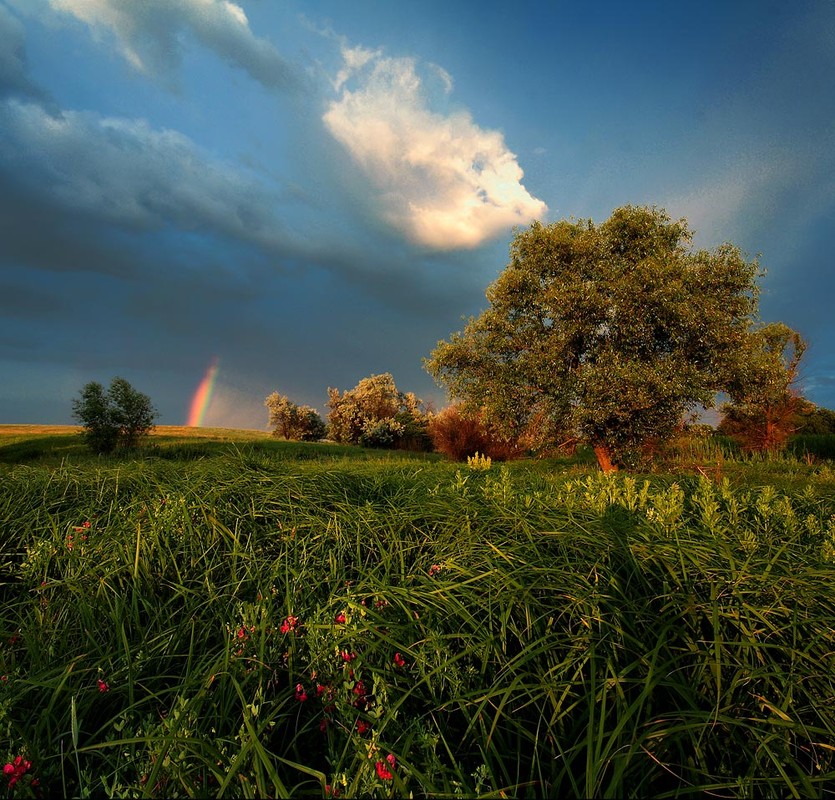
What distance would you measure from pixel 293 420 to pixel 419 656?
164 feet

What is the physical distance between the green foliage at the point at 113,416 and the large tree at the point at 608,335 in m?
15.8

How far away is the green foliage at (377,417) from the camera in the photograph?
4241 centimetres

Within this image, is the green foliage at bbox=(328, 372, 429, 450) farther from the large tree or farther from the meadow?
Result: the meadow

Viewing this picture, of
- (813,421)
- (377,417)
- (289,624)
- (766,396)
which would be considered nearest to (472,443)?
(766,396)

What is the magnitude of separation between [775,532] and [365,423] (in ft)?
131

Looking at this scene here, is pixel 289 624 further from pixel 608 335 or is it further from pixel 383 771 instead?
pixel 608 335

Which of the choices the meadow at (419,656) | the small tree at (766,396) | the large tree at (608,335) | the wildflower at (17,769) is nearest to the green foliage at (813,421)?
the small tree at (766,396)

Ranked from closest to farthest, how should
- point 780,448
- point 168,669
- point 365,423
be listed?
1. point 168,669
2. point 780,448
3. point 365,423

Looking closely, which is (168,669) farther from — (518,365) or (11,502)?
(518,365)

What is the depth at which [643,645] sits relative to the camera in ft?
8.26

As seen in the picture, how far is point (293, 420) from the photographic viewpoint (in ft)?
167

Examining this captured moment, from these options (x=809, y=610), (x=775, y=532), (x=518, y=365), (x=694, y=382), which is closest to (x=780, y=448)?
(x=694, y=382)

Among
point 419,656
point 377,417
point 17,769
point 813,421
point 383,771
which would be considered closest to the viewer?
point 383,771

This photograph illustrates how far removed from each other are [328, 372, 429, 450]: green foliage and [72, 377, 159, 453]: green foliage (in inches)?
753
